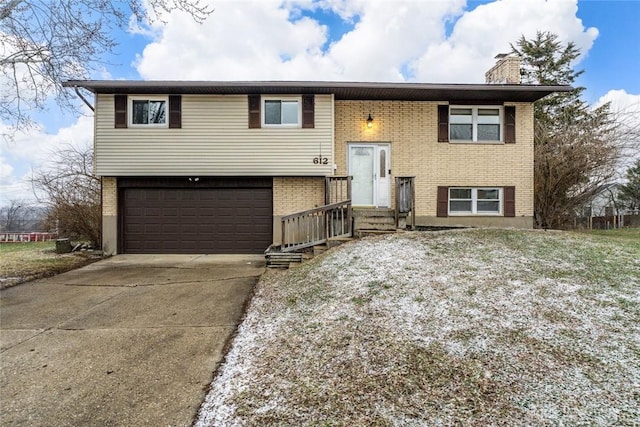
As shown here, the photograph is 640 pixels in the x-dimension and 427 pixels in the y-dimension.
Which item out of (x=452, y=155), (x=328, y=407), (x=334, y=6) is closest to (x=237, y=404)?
(x=328, y=407)

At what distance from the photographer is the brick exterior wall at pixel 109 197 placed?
32.7 ft

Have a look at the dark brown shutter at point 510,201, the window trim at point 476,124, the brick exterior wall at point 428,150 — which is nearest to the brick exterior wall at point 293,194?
the brick exterior wall at point 428,150

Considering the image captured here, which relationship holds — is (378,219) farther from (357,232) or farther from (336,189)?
(336,189)

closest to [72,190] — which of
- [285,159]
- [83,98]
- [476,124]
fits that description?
[83,98]

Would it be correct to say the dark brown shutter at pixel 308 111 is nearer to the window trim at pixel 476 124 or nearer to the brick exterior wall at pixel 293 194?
the brick exterior wall at pixel 293 194

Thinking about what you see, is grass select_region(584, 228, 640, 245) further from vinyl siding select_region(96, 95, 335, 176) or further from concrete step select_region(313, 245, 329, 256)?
vinyl siding select_region(96, 95, 335, 176)

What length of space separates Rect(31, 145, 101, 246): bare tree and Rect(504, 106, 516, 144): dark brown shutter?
13130mm

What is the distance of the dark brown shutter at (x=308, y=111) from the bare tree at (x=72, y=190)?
24.3 ft

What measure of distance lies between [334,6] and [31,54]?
9433mm

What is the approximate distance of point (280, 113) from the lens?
9867 mm

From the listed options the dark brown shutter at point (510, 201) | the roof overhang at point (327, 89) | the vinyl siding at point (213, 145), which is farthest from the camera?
the dark brown shutter at point (510, 201)

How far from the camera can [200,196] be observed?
33.4 ft

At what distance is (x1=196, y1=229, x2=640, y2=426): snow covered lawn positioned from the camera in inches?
97.0

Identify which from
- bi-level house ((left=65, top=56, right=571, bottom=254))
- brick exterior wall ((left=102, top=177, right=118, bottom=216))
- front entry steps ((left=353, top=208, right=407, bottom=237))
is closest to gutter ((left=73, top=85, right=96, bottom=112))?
bi-level house ((left=65, top=56, right=571, bottom=254))
